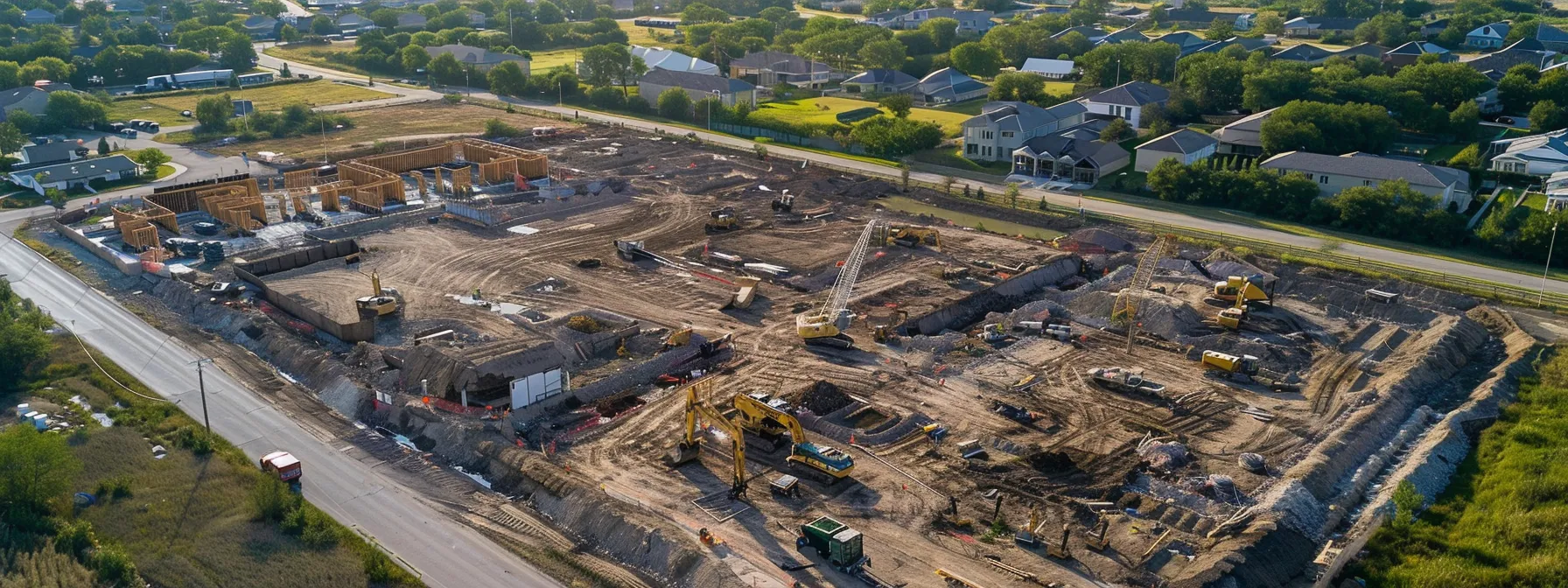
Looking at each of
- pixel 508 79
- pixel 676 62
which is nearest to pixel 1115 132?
pixel 676 62

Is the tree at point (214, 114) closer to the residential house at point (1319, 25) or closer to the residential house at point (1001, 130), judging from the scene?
the residential house at point (1001, 130)

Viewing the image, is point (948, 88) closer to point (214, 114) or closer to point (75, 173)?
point (214, 114)

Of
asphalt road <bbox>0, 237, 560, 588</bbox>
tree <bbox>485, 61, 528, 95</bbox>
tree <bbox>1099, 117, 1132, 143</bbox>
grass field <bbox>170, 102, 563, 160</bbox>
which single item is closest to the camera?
asphalt road <bbox>0, 237, 560, 588</bbox>

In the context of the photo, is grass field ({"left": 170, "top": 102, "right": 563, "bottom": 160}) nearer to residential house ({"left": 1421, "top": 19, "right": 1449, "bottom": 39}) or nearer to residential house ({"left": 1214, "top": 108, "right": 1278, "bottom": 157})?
residential house ({"left": 1214, "top": 108, "right": 1278, "bottom": 157})

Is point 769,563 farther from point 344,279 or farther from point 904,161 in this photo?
point 904,161

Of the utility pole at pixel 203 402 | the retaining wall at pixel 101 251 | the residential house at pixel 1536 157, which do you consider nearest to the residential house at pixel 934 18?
the residential house at pixel 1536 157

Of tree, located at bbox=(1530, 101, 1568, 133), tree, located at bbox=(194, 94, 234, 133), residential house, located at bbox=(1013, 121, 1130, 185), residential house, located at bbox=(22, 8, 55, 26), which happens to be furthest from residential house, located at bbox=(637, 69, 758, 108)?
residential house, located at bbox=(22, 8, 55, 26)

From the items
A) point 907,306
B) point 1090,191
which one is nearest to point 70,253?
point 907,306
